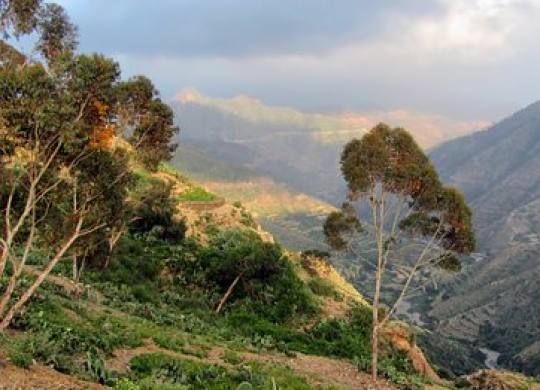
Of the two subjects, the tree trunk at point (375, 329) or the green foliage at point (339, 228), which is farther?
the green foliage at point (339, 228)

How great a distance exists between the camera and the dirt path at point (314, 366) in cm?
2109

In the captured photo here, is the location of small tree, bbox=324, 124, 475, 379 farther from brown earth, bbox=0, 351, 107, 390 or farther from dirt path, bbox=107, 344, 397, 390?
brown earth, bbox=0, 351, 107, 390

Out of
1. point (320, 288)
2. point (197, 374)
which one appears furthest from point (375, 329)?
point (320, 288)

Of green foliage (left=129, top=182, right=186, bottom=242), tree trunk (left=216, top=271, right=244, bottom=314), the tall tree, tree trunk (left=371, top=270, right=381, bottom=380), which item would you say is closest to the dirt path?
tree trunk (left=371, top=270, right=381, bottom=380)

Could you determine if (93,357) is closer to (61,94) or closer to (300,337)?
(61,94)

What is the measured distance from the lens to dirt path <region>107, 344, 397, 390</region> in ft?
69.2

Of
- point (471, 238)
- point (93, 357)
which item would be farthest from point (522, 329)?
point (93, 357)

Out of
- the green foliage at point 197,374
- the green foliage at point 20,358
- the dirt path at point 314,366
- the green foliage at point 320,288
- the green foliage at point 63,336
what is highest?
the green foliage at point 20,358

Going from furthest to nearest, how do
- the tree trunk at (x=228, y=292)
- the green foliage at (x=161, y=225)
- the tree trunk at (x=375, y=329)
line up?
the green foliage at (x=161, y=225) → the tree trunk at (x=228, y=292) → the tree trunk at (x=375, y=329)

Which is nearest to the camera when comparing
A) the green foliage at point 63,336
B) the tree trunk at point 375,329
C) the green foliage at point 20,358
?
the green foliage at point 20,358

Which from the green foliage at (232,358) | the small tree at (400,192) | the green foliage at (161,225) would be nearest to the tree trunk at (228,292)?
the green foliage at (161,225)

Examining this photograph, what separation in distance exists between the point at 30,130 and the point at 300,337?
2116 cm

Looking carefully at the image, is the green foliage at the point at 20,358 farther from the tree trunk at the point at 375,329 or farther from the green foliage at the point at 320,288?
the green foliage at the point at 320,288

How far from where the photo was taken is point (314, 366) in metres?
25.5
